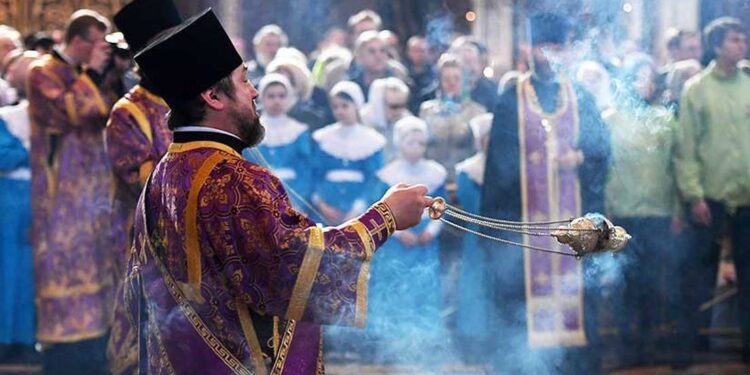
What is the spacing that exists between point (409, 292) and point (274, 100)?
4.78ft

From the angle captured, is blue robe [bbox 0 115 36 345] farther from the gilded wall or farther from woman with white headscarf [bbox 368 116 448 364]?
the gilded wall

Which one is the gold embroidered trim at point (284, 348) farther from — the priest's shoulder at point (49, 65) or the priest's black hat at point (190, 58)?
the priest's shoulder at point (49, 65)

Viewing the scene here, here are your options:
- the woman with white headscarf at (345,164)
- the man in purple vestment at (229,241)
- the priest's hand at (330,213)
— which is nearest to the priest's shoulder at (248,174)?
the man in purple vestment at (229,241)

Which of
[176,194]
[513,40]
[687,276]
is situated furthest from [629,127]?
[176,194]

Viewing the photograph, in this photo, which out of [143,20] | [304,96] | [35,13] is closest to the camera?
[143,20]

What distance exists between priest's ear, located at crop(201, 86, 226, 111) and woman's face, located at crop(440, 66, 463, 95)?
5186 millimetres

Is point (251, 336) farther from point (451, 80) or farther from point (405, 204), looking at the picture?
point (451, 80)

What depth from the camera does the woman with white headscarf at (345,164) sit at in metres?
8.32

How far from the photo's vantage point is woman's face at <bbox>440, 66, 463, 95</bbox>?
8789 millimetres

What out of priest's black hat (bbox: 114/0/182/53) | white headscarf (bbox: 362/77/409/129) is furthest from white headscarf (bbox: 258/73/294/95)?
priest's black hat (bbox: 114/0/182/53)

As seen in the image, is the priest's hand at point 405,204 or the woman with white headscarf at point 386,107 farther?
the woman with white headscarf at point 386,107

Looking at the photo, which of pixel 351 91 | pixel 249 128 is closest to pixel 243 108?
pixel 249 128

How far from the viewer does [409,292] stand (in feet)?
26.7

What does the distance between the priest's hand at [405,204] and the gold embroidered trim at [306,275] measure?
255 mm
